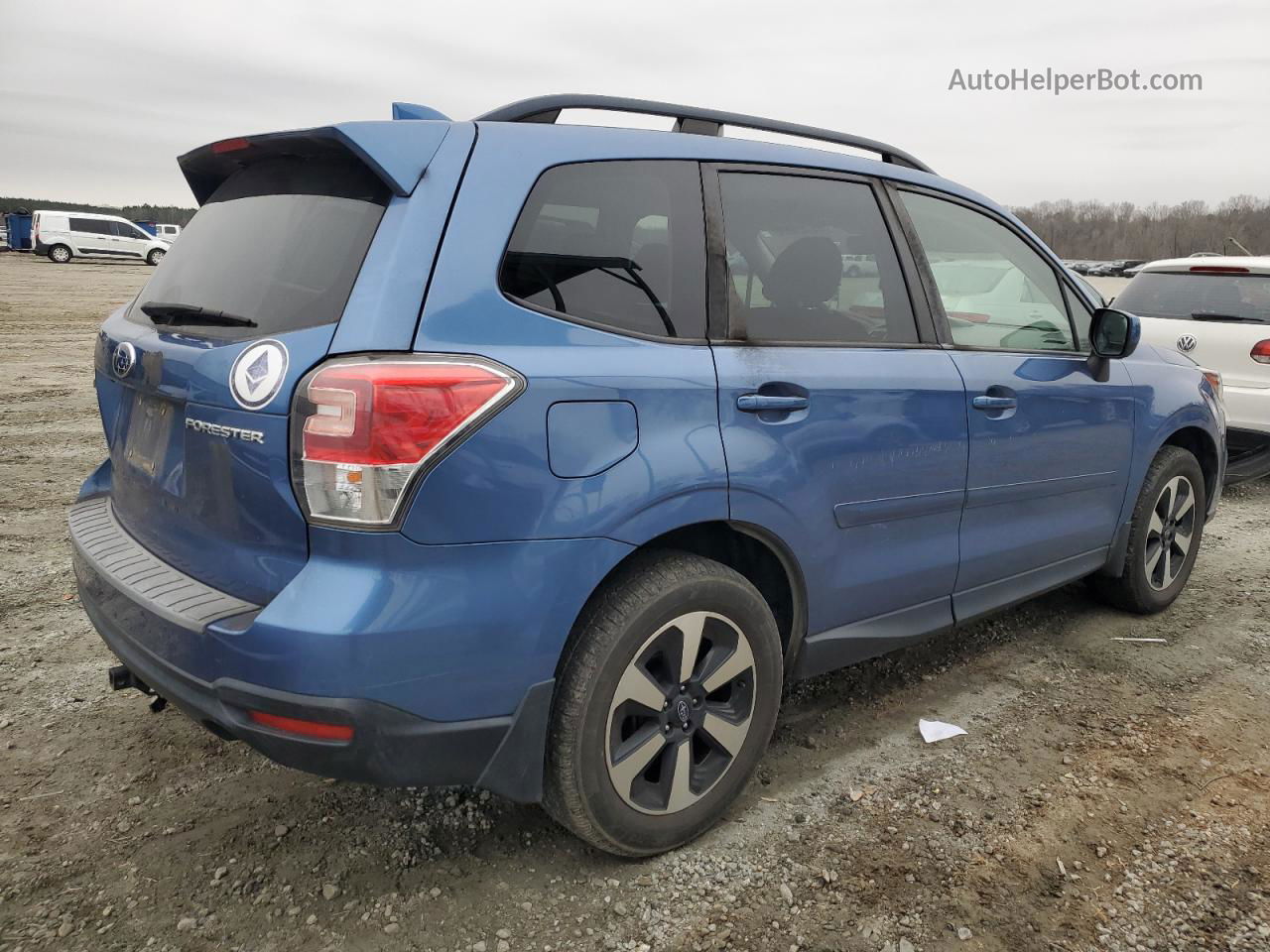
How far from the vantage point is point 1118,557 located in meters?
4.11

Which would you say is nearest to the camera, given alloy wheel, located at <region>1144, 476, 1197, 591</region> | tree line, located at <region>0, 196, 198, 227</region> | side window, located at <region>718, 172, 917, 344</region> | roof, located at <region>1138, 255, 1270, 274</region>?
side window, located at <region>718, 172, 917, 344</region>

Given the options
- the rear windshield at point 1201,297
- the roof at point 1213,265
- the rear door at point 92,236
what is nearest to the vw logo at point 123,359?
the rear windshield at point 1201,297

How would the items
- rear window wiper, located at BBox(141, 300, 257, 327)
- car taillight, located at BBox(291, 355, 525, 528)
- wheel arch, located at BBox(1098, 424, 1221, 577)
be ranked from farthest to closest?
wheel arch, located at BBox(1098, 424, 1221, 577)
rear window wiper, located at BBox(141, 300, 257, 327)
car taillight, located at BBox(291, 355, 525, 528)

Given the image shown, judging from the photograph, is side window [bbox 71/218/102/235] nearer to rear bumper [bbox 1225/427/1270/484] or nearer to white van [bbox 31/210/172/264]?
white van [bbox 31/210/172/264]

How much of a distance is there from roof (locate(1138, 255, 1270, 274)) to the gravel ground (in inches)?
172

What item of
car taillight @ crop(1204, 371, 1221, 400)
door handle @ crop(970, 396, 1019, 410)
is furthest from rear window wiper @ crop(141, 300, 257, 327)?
car taillight @ crop(1204, 371, 1221, 400)

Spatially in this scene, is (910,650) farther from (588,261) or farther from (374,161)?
(374,161)

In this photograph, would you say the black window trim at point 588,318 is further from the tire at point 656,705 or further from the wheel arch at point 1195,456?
the wheel arch at point 1195,456

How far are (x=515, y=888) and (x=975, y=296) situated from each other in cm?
240

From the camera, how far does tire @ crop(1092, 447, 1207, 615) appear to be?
413 centimetres

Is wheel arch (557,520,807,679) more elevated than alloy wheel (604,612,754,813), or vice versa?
wheel arch (557,520,807,679)

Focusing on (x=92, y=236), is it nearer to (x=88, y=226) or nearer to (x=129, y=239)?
(x=88, y=226)

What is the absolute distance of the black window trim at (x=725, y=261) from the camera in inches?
99.0

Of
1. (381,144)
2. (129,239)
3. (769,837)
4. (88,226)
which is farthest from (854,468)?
(129,239)
